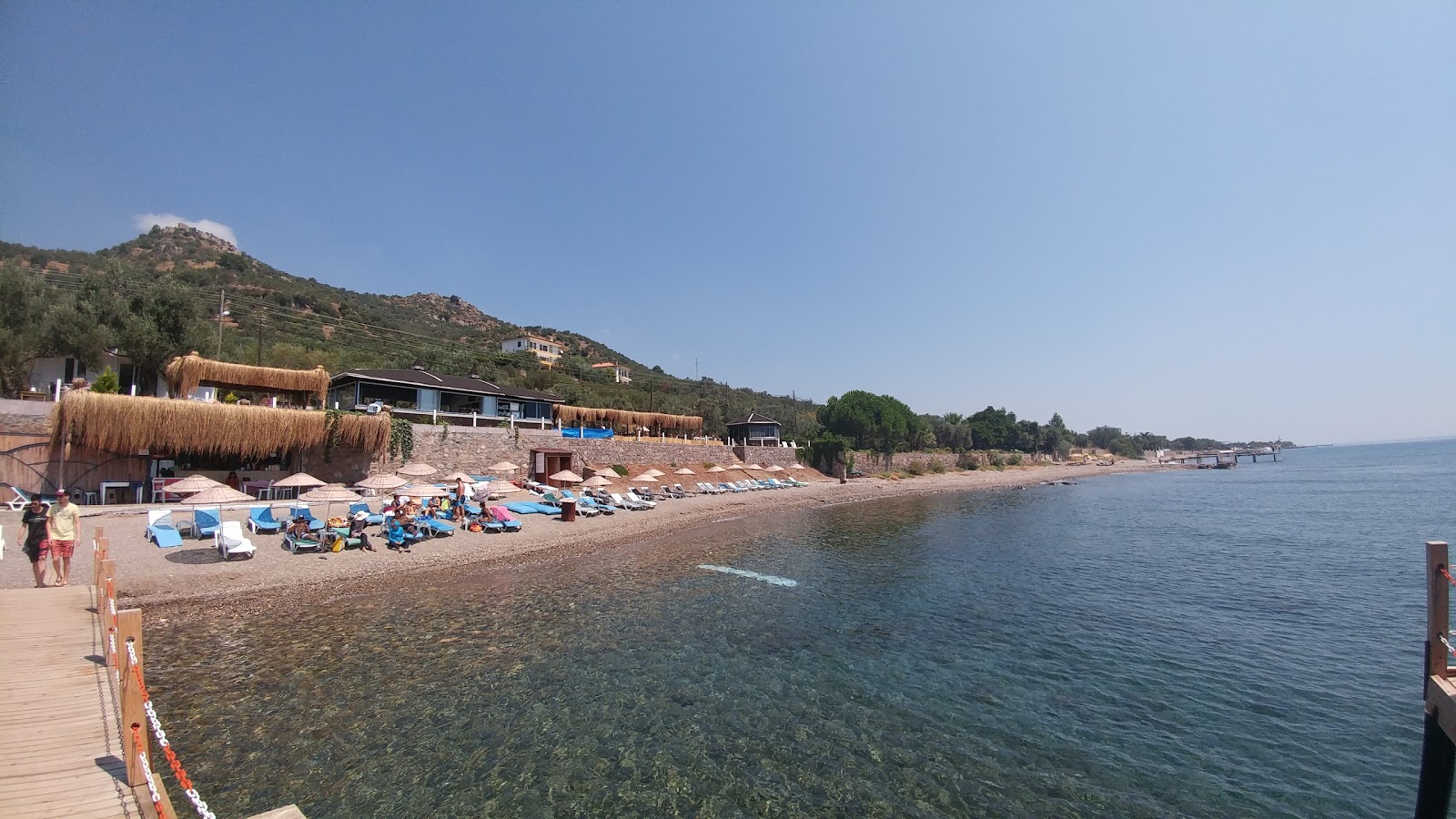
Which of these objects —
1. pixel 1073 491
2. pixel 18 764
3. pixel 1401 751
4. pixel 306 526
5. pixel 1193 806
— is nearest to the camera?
pixel 18 764

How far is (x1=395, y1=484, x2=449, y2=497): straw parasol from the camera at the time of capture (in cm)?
2052

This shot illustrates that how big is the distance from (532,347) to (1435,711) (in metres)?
85.6

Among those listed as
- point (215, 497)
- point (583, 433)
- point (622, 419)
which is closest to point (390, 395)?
point (583, 433)

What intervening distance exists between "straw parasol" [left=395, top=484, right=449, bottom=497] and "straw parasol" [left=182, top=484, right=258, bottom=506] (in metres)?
5.80

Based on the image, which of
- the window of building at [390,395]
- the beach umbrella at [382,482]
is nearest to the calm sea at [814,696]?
the beach umbrella at [382,482]

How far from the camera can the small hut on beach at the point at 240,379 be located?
72.3 ft

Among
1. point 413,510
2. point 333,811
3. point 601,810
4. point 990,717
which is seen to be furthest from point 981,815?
point 413,510

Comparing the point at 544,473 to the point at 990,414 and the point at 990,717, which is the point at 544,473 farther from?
the point at 990,414

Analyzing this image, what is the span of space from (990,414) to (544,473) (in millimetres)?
83857

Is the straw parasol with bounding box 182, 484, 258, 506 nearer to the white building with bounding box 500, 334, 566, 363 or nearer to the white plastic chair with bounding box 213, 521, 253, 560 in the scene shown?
the white plastic chair with bounding box 213, 521, 253, 560

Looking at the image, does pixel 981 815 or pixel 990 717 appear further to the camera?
pixel 990 717

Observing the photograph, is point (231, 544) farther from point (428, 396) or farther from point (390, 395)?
point (428, 396)

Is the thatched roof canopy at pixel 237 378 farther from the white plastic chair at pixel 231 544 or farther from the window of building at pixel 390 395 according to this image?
the white plastic chair at pixel 231 544

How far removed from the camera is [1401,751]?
7.23 m
